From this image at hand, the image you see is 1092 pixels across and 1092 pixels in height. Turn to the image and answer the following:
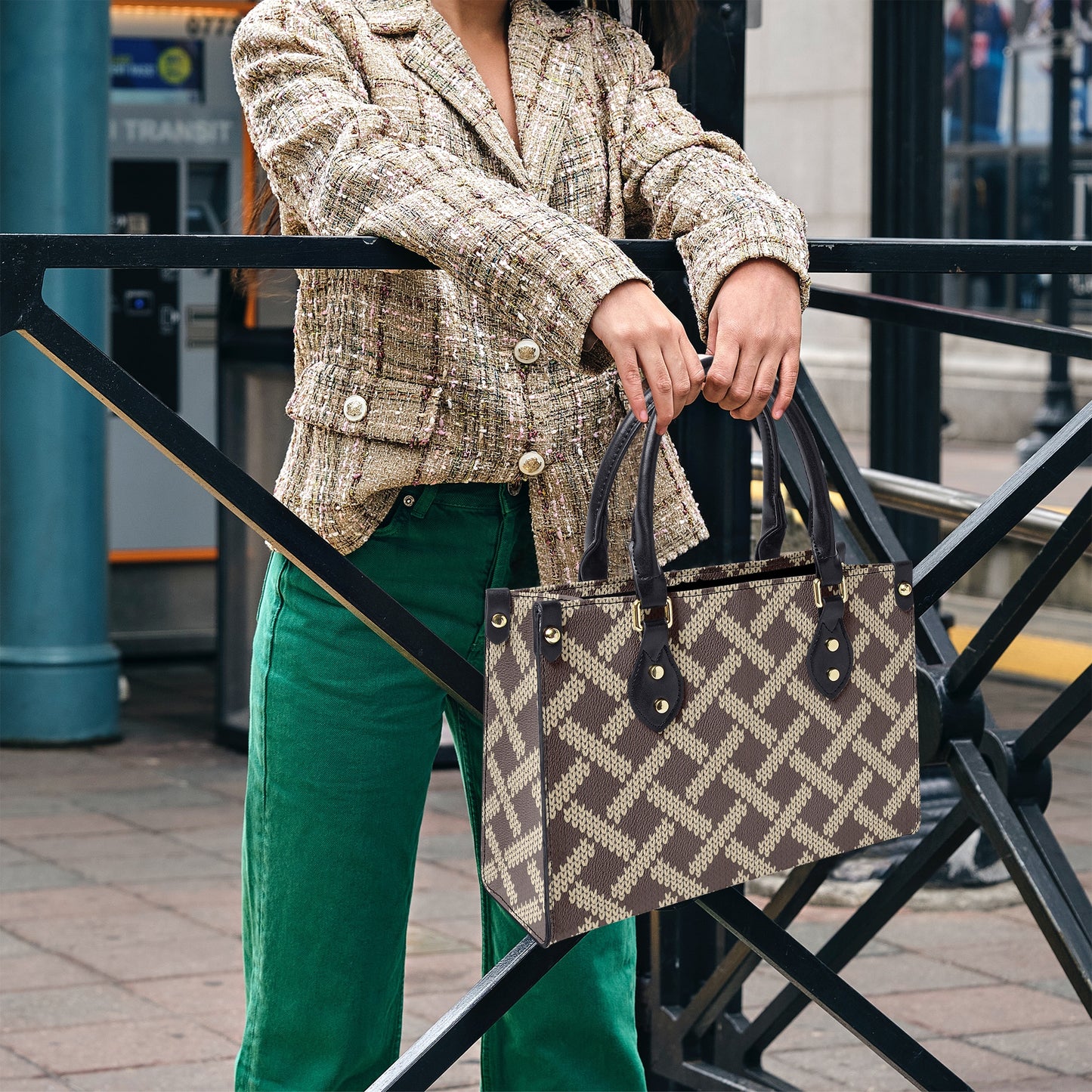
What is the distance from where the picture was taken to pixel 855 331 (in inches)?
643

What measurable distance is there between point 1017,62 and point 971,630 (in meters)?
10.6

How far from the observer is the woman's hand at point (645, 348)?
1.62m

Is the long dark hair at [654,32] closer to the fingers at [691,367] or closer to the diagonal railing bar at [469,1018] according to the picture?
the fingers at [691,367]

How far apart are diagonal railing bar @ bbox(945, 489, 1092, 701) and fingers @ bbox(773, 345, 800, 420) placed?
783mm

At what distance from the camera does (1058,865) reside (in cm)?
238

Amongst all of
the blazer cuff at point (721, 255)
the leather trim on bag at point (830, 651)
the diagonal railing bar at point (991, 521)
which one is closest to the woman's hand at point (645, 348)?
the blazer cuff at point (721, 255)

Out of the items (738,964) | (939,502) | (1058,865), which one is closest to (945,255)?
(1058,865)

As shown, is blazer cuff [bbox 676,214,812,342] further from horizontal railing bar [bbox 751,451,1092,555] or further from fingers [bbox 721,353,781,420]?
horizontal railing bar [bbox 751,451,1092,555]

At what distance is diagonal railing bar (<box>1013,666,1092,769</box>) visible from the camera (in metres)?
2.49

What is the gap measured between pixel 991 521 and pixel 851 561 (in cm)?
99

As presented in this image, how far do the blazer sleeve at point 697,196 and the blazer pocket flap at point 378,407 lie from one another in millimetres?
287

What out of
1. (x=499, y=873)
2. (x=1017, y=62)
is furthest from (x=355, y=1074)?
(x=1017, y=62)

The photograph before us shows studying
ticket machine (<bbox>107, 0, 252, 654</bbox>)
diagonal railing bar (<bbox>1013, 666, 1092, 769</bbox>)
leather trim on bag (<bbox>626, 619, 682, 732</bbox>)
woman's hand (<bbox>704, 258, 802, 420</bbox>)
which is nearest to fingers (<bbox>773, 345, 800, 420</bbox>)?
woman's hand (<bbox>704, 258, 802, 420</bbox>)

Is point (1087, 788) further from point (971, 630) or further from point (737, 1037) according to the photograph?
point (737, 1037)
